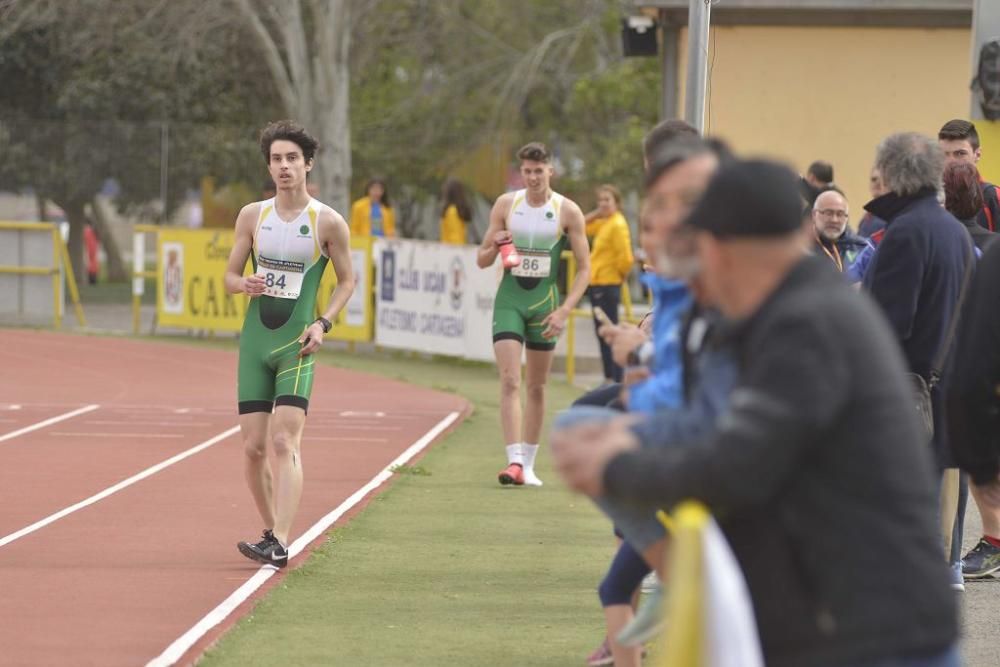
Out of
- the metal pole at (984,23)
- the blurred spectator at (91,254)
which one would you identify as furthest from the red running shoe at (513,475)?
the blurred spectator at (91,254)

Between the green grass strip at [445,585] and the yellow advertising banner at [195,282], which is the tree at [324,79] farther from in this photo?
the green grass strip at [445,585]

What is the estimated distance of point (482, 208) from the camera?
36.8 meters

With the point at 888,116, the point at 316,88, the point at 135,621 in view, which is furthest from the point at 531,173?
the point at 316,88

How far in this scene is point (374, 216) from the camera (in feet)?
80.9

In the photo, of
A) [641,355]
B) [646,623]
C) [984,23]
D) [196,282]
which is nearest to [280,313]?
[641,355]

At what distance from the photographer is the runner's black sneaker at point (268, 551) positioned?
8.93m

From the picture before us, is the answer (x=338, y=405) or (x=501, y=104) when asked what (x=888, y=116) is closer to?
(x=338, y=405)

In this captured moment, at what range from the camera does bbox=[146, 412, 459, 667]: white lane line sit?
279 inches

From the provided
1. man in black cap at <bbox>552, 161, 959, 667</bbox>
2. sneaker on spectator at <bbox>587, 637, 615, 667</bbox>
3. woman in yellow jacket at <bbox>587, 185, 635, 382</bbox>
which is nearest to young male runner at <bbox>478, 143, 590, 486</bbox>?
sneaker on spectator at <bbox>587, 637, 615, 667</bbox>

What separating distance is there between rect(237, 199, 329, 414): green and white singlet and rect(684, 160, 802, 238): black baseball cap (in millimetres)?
5644

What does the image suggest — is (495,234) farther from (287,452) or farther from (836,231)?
(287,452)

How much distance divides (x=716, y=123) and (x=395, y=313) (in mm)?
4714

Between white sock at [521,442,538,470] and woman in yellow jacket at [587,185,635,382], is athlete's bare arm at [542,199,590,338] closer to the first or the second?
white sock at [521,442,538,470]

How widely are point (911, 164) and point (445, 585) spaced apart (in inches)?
118
